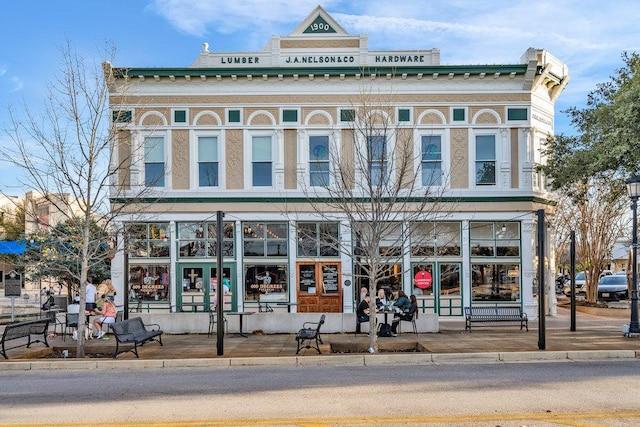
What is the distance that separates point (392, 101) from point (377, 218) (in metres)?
9.25

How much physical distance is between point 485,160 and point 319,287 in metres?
7.96

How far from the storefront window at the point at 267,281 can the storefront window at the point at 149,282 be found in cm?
311

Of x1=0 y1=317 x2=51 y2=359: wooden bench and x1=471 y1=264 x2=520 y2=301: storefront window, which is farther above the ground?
x1=471 y1=264 x2=520 y2=301: storefront window

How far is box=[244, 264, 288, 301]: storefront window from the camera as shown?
2188 cm

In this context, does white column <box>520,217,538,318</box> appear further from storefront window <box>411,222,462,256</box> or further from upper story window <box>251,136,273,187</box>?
upper story window <box>251,136,273,187</box>

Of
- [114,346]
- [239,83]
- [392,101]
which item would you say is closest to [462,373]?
[114,346]

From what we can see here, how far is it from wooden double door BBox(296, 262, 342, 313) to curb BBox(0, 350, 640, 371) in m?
8.59

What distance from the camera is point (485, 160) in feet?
72.4

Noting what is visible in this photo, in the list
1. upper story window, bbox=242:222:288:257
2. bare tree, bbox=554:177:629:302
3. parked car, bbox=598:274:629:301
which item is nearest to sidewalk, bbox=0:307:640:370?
upper story window, bbox=242:222:288:257

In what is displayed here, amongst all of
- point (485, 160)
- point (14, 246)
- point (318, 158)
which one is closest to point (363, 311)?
point (318, 158)

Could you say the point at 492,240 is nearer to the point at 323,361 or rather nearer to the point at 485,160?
the point at 485,160

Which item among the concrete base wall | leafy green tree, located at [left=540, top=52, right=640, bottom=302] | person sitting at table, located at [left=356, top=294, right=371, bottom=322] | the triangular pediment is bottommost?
the concrete base wall

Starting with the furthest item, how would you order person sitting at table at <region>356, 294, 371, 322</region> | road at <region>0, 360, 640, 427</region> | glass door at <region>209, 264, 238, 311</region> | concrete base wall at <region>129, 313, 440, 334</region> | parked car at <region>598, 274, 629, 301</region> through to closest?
1. parked car at <region>598, 274, 629, 301</region>
2. glass door at <region>209, 264, 238, 311</region>
3. concrete base wall at <region>129, 313, 440, 334</region>
4. person sitting at table at <region>356, 294, 371, 322</region>
5. road at <region>0, 360, 640, 427</region>

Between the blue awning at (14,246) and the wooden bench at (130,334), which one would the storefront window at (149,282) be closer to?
the wooden bench at (130,334)
